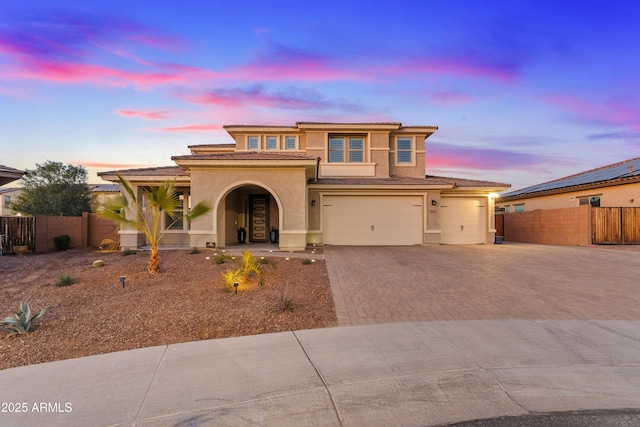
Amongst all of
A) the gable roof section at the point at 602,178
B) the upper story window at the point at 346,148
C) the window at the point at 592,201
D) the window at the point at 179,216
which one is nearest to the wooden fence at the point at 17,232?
the window at the point at 179,216

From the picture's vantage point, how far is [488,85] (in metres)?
18.5

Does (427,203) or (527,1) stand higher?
(527,1)

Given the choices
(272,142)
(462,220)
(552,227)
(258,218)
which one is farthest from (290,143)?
(552,227)

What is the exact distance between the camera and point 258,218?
20.2m

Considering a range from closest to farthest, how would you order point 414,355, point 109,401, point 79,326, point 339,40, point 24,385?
1. point 109,401
2. point 24,385
3. point 414,355
4. point 79,326
5. point 339,40

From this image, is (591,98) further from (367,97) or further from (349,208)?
(349,208)

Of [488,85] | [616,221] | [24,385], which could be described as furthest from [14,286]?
[616,221]

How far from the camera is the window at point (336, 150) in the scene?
20.7 metres

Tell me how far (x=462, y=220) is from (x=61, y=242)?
70.7 ft

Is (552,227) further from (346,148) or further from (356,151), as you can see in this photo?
(346,148)

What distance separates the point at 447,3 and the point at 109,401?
14850mm

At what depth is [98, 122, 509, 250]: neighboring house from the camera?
15.4 meters

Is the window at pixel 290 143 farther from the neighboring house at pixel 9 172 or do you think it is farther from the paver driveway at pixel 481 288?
the neighboring house at pixel 9 172

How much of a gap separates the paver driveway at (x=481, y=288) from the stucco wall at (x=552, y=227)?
21.6ft
